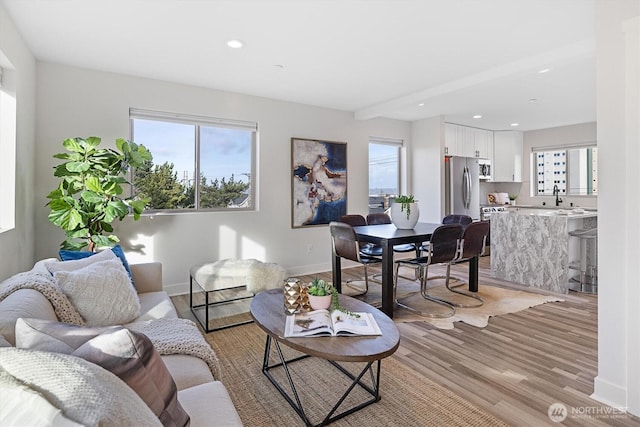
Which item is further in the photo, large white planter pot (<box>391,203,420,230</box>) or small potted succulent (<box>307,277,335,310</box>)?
large white planter pot (<box>391,203,420,230</box>)

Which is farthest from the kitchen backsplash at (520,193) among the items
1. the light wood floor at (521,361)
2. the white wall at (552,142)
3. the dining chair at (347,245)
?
the dining chair at (347,245)

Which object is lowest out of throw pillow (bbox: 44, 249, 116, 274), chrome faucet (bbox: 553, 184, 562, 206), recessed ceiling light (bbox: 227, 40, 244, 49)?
throw pillow (bbox: 44, 249, 116, 274)

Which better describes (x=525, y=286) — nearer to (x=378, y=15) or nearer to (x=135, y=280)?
(x=378, y=15)

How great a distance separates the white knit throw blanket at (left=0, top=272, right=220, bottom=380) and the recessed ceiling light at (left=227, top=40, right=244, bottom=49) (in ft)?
7.35

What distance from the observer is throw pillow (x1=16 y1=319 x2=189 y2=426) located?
889mm

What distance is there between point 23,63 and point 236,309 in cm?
283

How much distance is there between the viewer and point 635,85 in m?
1.82

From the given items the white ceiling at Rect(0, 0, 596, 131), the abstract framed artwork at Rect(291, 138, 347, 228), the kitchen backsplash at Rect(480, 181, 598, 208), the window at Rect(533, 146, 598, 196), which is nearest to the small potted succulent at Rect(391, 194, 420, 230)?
the white ceiling at Rect(0, 0, 596, 131)

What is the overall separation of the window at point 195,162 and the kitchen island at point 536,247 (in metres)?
3.33

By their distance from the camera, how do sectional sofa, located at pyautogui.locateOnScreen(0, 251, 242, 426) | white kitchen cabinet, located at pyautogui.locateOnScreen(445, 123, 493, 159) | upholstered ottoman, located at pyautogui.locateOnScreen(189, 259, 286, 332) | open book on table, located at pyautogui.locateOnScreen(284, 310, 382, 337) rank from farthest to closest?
white kitchen cabinet, located at pyautogui.locateOnScreen(445, 123, 493, 159), upholstered ottoman, located at pyautogui.locateOnScreen(189, 259, 286, 332), open book on table, located at pyautogui.locateOnScreen(284, 310, 382, 337), sectional sofa, located at pyautogui.locateOnScreen(0, 251, 242, 426)

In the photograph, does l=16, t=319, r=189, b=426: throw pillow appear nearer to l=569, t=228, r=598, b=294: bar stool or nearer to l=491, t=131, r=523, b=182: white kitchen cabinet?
l=569, t=228, r=598, b=294: bar stool

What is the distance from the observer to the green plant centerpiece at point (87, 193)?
2.95 m

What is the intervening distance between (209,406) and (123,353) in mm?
427

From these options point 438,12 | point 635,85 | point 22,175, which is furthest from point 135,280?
point 635,85
